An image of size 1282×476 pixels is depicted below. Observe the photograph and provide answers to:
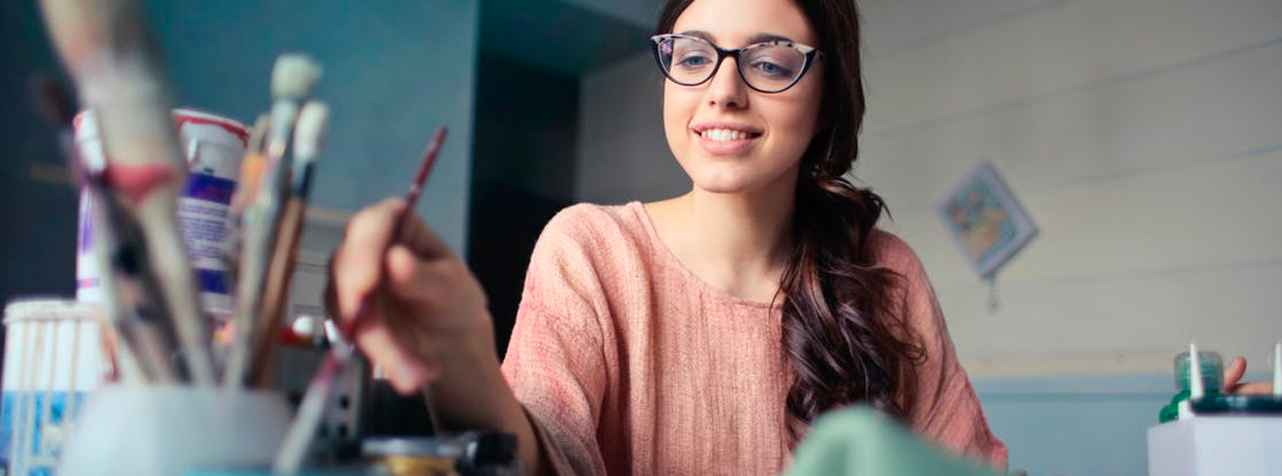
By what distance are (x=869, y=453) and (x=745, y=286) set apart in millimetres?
934

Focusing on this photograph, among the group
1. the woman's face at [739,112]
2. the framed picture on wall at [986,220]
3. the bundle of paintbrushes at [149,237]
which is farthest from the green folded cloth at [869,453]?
the framed picture on wall at [986,220]

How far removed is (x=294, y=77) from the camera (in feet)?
1.41

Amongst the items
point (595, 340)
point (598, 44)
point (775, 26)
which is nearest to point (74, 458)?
point (595, 340)

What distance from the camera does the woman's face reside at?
3.56ft

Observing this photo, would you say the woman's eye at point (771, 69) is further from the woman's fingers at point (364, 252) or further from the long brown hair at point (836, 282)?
the woman's fingers at point (364, 252)

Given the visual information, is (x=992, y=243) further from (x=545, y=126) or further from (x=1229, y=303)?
(x=545, y=126)

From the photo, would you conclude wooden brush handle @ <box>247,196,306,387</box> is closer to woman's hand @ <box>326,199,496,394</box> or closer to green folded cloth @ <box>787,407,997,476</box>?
woman's hand @ <box>326,199,496,394</box>

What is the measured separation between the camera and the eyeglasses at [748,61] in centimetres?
108

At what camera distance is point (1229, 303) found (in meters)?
2.39

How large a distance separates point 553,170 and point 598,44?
1.93 feet

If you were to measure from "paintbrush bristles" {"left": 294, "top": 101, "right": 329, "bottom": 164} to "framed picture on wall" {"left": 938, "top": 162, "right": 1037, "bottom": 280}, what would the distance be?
2.64 metres

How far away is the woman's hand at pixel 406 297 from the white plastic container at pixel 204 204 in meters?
0.12

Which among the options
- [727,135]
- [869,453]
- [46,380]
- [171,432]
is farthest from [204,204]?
[727,135]

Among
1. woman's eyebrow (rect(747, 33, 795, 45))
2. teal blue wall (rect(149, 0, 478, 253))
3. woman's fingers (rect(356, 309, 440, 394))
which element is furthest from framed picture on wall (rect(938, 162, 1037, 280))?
woman's fingers (rect(356, 309, 440, 394))
